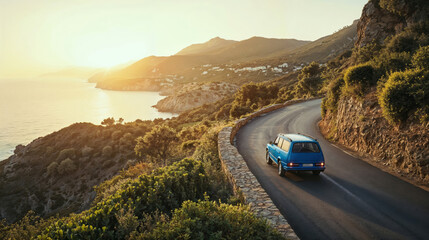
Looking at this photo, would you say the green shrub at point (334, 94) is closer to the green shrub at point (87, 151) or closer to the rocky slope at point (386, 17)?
the rocky slope at point (386, 17)

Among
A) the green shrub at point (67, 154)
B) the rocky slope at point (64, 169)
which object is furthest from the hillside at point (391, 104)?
the green shrub at point (67, 154)

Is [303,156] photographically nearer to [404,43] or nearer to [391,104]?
[391,104]

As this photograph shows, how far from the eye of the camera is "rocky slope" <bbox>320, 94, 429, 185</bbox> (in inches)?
410

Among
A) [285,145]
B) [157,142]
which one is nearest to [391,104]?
[285,145]

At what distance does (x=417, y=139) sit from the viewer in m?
10.7

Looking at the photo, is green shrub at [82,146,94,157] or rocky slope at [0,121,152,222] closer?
rocky slope at [0,121,152,222]

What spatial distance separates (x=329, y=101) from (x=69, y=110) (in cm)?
14736

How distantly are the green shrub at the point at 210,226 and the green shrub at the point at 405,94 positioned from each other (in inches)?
408

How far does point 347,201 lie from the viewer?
29.1 feet

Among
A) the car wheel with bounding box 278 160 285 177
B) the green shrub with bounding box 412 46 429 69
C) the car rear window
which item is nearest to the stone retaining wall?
the car wheel with bounding box 278 160 285 177

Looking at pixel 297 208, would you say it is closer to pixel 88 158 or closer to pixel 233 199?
pixel 233 199

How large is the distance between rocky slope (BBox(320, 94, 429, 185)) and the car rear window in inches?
172

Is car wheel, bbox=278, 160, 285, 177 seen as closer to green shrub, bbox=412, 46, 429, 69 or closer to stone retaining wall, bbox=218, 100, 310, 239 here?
stone retaining wall, bbox=218, 100, 310, 239

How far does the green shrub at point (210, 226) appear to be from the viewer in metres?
5.07
